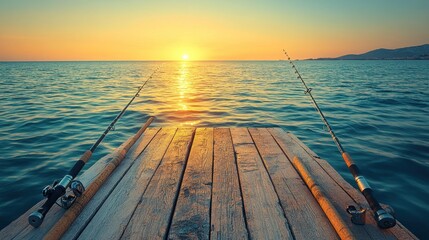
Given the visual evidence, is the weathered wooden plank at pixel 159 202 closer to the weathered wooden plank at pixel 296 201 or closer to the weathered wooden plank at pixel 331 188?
Answer: the weathered wooden plank at pixel 296 201

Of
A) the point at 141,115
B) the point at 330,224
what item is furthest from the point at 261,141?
the point at 141,115

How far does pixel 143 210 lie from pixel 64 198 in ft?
2.81

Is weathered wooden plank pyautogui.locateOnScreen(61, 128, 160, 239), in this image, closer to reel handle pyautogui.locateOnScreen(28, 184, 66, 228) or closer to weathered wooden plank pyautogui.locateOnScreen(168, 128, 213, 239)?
reel handle pyautogui.locateOnScreen(28, 184, 66, 228)

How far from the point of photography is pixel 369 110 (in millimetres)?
13391

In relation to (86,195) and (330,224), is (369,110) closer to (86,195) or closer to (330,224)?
(330,224)

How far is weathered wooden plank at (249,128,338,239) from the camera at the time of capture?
2.56 meters

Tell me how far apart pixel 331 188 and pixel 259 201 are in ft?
3.50

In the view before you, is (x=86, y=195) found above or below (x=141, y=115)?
above

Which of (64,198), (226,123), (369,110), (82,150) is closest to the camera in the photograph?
(64,198)

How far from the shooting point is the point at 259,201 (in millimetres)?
3102

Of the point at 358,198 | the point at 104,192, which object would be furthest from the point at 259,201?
the point at 104,192

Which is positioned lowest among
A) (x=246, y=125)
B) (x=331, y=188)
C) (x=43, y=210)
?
(x=246, y=125)

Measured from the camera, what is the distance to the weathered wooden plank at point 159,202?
2527 mm

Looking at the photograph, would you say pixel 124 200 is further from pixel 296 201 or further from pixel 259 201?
pixel 296 201
